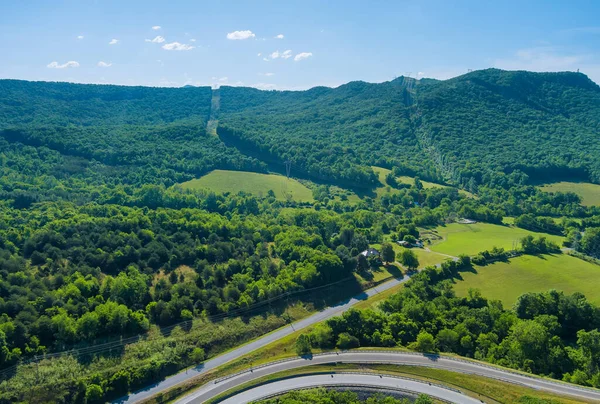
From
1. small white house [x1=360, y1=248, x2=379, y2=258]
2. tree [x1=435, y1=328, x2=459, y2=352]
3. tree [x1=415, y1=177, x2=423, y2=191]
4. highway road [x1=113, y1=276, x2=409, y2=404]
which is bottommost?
highway road [x1=113, y1=276, x2=409, y2=404]

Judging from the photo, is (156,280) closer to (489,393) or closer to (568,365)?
(489,393)

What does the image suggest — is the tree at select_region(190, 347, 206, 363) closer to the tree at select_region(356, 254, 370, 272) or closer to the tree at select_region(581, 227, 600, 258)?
the tree at select_region(356, 254, 370, 272)

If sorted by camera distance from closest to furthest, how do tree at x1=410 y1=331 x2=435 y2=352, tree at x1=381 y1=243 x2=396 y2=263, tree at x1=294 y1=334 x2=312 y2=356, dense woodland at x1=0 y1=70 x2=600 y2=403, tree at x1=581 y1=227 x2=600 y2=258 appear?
tree at x1=294 y1=334 x2=312 y2=356, tree at x1=410 y1=331 x2=435 y2=352, dense woodland at x1=0 y1=70 x2=600 y2=403, tree at x1=381 y1=243 x2=396 y2=263, tree at x1=581 y1=227 x2=600 y2=258

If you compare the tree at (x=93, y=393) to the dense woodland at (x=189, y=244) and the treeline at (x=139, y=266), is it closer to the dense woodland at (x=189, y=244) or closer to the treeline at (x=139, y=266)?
the dense woodland at (x=189, y=244)

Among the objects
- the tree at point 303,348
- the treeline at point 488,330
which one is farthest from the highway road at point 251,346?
the tree at point 303,348

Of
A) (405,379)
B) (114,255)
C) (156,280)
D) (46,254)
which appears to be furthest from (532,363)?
(46,254)

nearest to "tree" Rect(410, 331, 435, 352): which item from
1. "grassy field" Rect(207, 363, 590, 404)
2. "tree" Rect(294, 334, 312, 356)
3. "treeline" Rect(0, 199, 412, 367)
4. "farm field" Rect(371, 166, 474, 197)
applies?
"grassy field" Rect(207, 363, 590, 404)

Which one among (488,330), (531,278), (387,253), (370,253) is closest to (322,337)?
(488,330)
